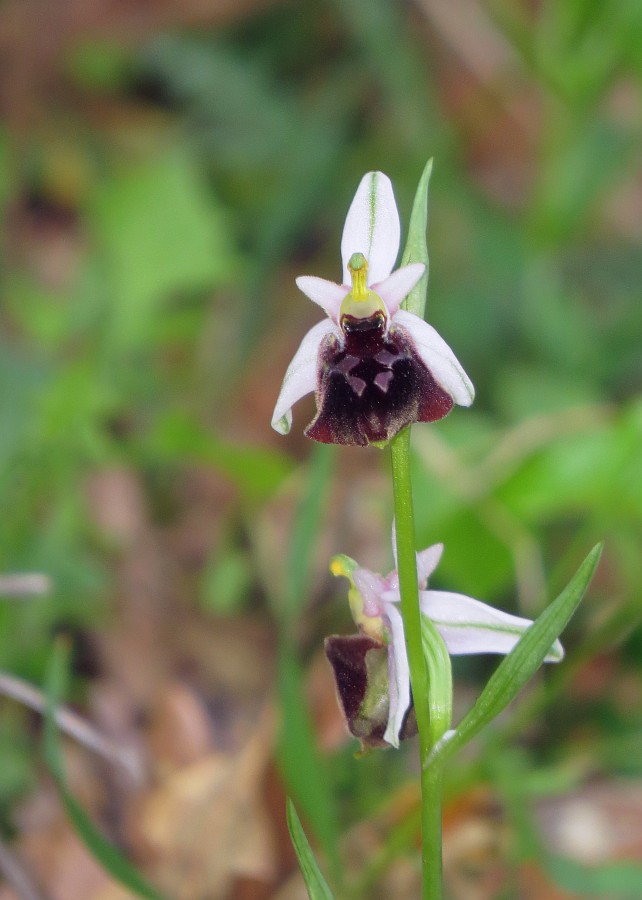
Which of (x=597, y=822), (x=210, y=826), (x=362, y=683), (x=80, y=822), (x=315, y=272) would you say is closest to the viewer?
(x=362, y=683)

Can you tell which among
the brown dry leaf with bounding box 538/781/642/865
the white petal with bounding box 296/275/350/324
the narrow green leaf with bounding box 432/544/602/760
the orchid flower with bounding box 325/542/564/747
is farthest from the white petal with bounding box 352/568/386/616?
the brown dry leaf with bounding box 538/781/642/865

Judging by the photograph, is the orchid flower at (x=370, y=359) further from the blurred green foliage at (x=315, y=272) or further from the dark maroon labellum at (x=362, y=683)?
the blurred green foliage at (x=315, y=272)

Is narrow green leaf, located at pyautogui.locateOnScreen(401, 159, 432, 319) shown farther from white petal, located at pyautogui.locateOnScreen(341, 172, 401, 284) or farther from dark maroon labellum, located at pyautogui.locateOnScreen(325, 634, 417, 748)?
dark maroon labellum, located at pyautogui.locateOnScreen(325, 634, 417, 748)

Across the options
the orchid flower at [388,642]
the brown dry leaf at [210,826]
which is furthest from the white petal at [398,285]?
the brown dry leaf at [210,826]

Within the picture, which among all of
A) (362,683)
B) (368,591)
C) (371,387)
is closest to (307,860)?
(362,683)

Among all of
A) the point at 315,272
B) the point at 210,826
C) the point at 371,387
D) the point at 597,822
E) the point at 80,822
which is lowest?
the point at 597,822

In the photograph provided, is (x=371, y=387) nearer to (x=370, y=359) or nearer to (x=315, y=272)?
(x=370, y=359)
